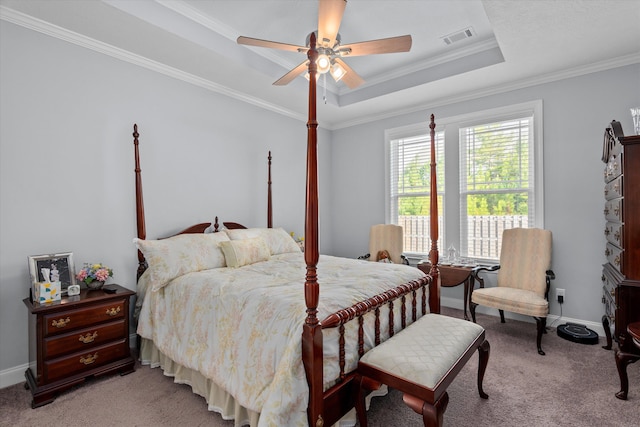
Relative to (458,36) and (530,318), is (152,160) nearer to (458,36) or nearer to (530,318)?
(458,36)

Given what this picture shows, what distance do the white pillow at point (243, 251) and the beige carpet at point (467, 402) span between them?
1010mm

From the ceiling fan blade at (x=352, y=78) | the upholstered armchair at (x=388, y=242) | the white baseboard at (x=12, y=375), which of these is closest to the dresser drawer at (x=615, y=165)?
the ceiling fan blade at (x=352, y=78)

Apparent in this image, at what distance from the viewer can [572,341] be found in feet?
9.86

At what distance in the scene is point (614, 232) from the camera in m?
2.59

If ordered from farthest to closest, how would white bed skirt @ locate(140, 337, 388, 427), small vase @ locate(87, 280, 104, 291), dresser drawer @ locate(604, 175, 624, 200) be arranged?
1. small vase @ locate(87, 280, 104, 291)
2. dresser drawer @ locate(604, 175, 624, 200)
3. white bed skirt @ locate(140, 337, 388, 427)

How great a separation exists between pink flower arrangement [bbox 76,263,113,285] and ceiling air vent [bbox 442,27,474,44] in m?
3.70

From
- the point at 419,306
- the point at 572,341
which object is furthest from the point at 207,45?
the point at 572,341

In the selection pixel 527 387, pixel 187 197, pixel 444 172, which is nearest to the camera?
pixel 527 387

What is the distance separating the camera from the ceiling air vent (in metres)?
3.01

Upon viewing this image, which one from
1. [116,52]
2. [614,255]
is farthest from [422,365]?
[116,52]

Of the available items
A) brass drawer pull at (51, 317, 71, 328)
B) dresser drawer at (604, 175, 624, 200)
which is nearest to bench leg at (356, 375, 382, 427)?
brass drawer pull at (51, 317, 71, 328)

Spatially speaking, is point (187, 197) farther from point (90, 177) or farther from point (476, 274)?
point (476, 274)

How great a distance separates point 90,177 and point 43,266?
0.79 m

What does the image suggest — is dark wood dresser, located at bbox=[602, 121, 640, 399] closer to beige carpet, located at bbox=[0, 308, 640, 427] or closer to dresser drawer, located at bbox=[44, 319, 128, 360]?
beige carpet, located at bbox=[0, 308, 640, 427]
